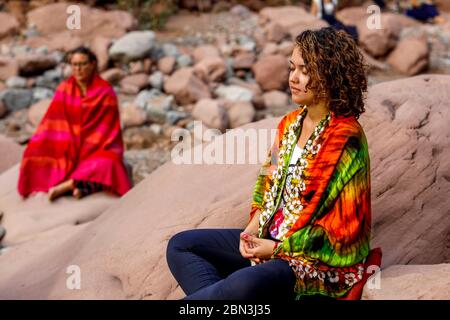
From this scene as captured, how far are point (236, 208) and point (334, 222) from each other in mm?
832

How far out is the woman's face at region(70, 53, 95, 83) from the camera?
14.8ft

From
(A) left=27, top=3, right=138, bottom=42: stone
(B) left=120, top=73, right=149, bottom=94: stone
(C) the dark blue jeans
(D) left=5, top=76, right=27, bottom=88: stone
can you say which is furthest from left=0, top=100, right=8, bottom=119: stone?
(C) the dark blue jeans

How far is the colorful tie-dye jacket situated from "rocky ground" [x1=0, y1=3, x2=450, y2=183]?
398 centimetres

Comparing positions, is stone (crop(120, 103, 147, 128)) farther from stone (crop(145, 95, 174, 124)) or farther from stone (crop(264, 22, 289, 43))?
stone (crop(264, 22, 289, 43))

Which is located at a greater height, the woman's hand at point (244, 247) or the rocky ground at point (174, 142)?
the woman's hand at point (244, 247)

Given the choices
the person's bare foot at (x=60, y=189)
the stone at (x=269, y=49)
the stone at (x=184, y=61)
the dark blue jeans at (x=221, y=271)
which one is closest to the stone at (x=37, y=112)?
the stone at (x=184, y=61)

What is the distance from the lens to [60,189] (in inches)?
175

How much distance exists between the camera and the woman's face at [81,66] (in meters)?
4.50

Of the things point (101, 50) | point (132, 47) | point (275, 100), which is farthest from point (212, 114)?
point (101, 50)

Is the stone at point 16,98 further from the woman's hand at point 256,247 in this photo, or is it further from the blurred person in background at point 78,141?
the woman's hand at point 256,247

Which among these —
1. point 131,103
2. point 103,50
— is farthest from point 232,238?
point 103,50

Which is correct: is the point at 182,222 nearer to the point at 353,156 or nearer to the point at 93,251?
the point at 93,251

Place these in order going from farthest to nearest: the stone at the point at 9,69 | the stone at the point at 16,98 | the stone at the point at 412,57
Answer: the stone at the point at 412,57 < the stone at the point at 9,69 < the stone at the point at 16,98

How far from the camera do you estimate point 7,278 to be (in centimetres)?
342
